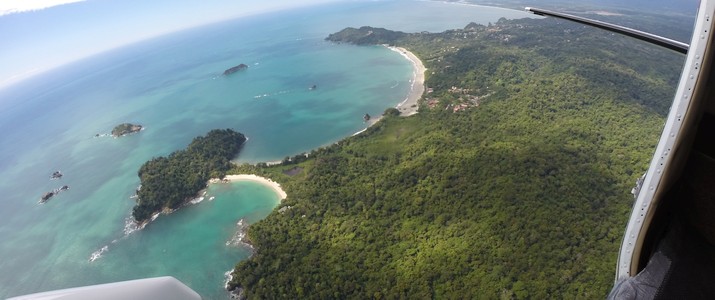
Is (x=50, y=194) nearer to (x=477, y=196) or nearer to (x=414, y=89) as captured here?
(x=477, y=196)

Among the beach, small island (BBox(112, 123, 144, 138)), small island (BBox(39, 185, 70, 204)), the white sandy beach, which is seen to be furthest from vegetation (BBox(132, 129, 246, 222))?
the beach

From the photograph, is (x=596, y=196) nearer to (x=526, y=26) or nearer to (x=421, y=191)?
(x=421, y=191)

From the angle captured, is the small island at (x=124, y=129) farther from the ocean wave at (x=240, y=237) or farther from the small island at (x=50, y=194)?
the ocean wave at (x=240, y=237)

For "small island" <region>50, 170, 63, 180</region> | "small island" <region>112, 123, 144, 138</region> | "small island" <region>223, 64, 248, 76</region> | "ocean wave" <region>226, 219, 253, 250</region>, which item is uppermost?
"small island" <region>223, 64, 248, 76</region>

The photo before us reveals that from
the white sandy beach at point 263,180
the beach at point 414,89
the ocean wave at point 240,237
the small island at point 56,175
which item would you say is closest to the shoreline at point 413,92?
the beach at point 414,89

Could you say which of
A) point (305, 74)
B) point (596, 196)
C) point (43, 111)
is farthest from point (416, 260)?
point (43, 111)

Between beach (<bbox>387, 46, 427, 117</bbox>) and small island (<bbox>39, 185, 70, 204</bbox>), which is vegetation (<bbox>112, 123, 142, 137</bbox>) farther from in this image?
beach (<bbox>387, 46, 427, 117</bbox>)
